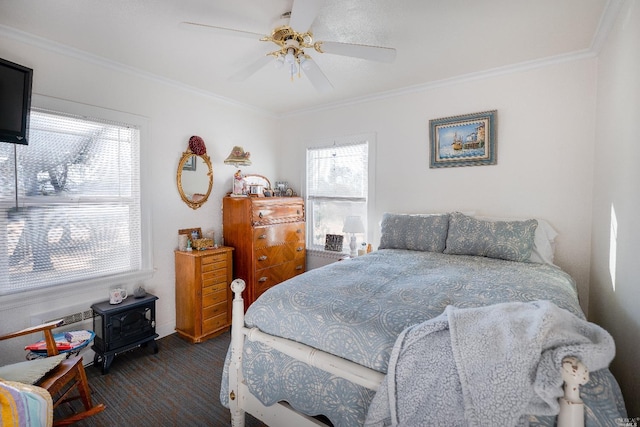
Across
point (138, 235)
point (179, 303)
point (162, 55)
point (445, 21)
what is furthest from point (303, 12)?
point (179, 303)

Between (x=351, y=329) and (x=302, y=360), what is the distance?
0.28 metres

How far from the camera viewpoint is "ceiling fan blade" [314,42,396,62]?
1908 millimetres

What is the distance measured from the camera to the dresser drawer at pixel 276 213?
138 inches

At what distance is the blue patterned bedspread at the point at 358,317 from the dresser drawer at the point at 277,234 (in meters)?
1.56

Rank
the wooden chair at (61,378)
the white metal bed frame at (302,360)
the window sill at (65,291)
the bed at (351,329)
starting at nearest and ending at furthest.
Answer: the white metal bed frame at (302,360), the bed at (351,329), the wooden chair at (61,378), the window sill at (65,291)

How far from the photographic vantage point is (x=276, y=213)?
377 cm

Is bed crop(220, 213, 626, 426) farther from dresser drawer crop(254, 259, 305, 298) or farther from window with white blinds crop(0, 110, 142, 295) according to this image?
window with white blinds crop(0, 110, 142, 295)

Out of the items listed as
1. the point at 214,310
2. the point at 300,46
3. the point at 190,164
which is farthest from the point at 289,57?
the point at 214,310

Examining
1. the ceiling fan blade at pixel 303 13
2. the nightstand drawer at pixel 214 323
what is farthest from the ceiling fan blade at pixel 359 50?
the nightstand drawer at pixel 214 323

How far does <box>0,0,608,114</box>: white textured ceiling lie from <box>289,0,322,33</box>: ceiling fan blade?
29cm

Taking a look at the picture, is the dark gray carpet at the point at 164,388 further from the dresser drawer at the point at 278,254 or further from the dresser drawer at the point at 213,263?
the dresser drawer at the point at 278,254

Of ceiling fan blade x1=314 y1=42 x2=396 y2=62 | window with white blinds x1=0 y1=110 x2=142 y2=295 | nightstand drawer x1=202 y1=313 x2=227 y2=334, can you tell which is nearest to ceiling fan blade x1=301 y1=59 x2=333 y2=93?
ceiling fan blade x1=314 y1=42 x2=396 y2=62

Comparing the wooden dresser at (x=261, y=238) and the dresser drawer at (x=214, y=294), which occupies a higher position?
the wooden dresser at (x=261, y=238)

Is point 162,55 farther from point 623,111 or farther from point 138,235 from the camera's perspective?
point 623,111
